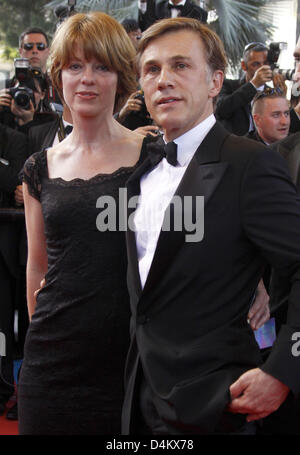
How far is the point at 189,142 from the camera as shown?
136 cm

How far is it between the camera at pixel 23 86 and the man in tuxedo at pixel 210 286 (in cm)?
246

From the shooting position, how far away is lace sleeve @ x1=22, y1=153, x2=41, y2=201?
1.76 m

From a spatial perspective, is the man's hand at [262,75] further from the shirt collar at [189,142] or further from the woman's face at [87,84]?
the shirt collar at [189,142]

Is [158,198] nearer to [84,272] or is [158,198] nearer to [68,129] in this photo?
[84,272]

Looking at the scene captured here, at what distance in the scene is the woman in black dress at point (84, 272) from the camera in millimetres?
1639

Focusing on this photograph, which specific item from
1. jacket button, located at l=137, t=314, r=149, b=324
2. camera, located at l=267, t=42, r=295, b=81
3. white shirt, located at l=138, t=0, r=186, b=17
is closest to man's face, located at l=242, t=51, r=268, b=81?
camera, located at l=267, t=42, r=295, b=81

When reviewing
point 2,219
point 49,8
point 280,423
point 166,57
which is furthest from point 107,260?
point 49,8

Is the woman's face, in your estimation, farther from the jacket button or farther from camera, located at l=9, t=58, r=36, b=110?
camera, located at l=9, t=58, r=36, b=110

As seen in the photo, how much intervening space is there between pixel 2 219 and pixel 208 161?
7.39ft

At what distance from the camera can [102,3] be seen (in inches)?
515

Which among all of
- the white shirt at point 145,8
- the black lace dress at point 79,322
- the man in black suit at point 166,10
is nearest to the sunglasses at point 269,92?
the man in black suit at point 166,10

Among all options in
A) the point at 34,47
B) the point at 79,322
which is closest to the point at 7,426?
the point at 79,322

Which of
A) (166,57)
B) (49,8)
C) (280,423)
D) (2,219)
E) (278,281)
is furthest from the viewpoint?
(49,8)

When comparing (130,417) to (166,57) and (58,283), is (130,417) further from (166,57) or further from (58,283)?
(166,57)
